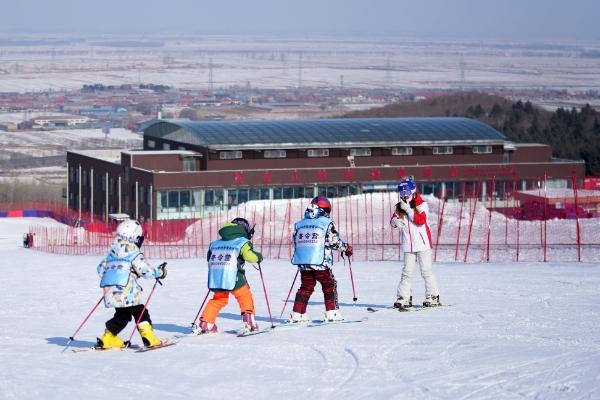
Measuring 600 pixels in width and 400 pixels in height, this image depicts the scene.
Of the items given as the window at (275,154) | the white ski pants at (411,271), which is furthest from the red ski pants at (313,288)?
the window at (275,154)

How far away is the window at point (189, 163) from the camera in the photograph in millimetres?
45750

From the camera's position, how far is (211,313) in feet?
41.3

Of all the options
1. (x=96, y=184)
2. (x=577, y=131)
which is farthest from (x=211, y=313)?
(x=577, y=131)

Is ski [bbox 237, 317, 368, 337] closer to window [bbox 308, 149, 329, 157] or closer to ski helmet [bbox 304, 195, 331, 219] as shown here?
ski helmet [bbox 304, 195, 331, 219]

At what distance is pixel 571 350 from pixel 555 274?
7424 mm

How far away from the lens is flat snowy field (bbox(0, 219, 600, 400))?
9922mm

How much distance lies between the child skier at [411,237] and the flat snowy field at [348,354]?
10.5 inches

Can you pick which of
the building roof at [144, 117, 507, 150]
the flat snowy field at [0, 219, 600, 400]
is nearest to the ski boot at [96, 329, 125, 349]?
the flat snowy field at [0, 219, 600, 400]

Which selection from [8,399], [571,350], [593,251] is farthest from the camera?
[593,251]

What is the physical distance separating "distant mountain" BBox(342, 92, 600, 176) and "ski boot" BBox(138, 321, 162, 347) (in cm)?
4464

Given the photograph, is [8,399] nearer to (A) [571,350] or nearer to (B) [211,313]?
(B) [211,313]

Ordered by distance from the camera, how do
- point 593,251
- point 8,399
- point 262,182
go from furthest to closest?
point 262,182
point 593,251
point 8,399

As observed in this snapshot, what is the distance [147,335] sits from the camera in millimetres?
11805

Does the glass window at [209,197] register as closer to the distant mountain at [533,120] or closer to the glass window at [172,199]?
the glass window at [172,199]
